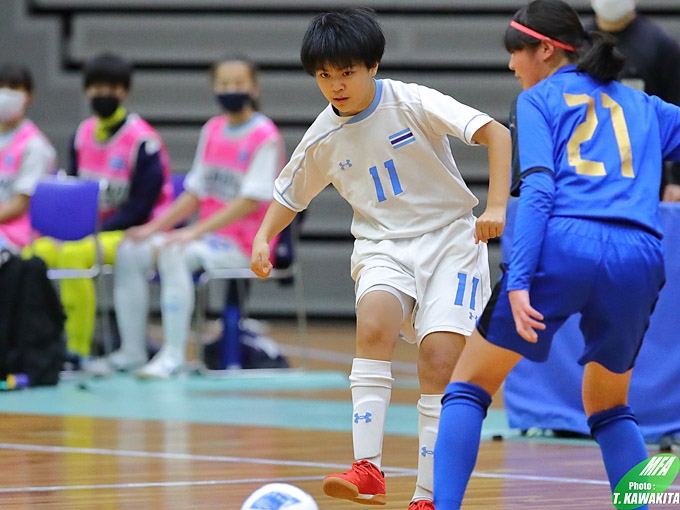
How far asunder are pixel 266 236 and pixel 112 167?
4034 millimetres

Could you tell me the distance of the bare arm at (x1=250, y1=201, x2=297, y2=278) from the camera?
10.5ft

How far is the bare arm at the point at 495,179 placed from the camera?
286 centimetres

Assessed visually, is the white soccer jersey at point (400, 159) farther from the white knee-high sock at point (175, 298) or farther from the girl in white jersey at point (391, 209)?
the white knee-high sock at point (175, 298)

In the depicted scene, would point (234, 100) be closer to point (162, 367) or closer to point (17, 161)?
point (17, 161)

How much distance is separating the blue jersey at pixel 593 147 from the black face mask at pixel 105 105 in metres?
4.78

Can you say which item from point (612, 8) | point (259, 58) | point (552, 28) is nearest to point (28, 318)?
point (612, 8)

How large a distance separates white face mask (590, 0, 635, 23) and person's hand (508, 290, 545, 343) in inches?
109

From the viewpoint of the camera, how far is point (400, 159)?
3.20 meters

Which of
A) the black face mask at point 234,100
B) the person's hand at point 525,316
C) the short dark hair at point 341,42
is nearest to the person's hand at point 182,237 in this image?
the black face mask at point 234,100

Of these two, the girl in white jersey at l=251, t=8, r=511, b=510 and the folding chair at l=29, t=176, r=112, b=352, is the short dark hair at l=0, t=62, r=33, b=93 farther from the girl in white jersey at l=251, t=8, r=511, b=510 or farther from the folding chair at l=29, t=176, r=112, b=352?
the girl in white jersey at l=251, t=8, r=511, b=510

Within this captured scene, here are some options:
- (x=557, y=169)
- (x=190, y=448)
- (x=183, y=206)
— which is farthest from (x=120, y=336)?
(x=557, y=169)

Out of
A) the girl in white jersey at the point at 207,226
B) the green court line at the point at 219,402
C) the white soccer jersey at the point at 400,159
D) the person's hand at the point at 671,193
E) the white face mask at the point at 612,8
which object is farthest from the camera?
the girl in white jersey at the point at 207,226

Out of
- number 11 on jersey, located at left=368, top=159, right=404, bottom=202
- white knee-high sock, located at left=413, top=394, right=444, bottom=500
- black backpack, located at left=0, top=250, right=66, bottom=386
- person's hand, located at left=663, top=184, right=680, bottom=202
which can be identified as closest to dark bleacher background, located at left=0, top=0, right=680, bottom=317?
black backpack, located at left=0, top=250, right=66, bottom=386

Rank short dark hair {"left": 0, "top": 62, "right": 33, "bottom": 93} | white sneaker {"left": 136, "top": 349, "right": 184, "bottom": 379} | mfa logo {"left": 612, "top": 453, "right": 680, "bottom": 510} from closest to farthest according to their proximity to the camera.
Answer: mfa logo {"left": 612, "top": 453, "right": 680, "bottom": 510}, white sneaker {"left": 136, "top": 349, "right": 184, "bottom": 379}, short dark hair {"left": 0, "top": 62, "right": 33, "bottom": 93}
